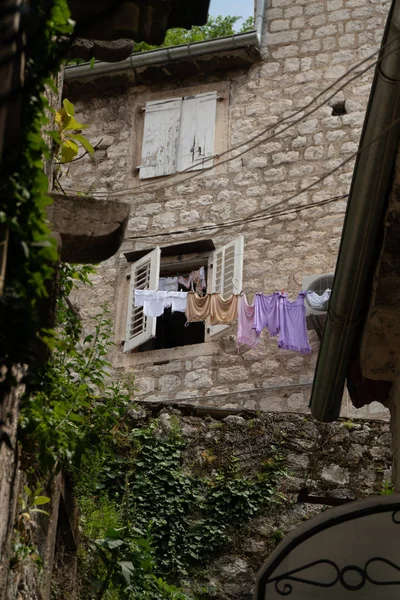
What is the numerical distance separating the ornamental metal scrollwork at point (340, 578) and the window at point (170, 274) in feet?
29.4

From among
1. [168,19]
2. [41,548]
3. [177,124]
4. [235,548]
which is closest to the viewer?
[168,19]

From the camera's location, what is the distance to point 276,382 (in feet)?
43.2

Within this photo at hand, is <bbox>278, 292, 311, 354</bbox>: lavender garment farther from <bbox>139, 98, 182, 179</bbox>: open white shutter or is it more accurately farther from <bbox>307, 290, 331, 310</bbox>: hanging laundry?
<bbox>139, 98, 182, 179</bbox>: open white shutter

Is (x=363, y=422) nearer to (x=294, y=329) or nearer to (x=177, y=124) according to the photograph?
(x=294, y=329)

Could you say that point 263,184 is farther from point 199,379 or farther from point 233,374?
point 199,379

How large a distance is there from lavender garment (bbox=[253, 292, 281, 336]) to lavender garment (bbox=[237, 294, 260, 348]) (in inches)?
3.4

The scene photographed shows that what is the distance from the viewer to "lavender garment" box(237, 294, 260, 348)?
12906mm

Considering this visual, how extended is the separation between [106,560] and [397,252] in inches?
131

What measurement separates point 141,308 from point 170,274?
2.09ft

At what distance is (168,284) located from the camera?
14.3 metres

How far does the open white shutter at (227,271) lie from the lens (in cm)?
1356

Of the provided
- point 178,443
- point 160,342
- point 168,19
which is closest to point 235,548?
point 178,443

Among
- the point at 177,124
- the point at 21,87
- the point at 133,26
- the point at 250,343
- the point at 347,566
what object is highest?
the point at 177,124

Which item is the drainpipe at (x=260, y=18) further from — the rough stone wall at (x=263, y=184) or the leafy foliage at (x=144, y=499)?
the leafy foliage at (x=144, y=499)
